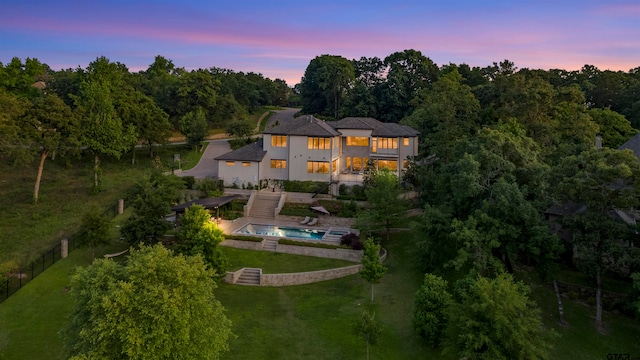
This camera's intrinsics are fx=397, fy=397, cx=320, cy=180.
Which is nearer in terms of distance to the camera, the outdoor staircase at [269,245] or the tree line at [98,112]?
the outdoor staircase at [269,245]

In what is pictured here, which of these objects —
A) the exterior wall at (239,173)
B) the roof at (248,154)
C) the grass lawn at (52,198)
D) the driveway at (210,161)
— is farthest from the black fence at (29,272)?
the driveway at (210,161)

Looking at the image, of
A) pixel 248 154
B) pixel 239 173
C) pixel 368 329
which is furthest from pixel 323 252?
pixel 248 154

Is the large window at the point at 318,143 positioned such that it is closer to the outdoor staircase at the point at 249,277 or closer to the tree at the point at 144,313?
the outdoor staircase at the point at 249,277

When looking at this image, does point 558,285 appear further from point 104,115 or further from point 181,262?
point 104,115

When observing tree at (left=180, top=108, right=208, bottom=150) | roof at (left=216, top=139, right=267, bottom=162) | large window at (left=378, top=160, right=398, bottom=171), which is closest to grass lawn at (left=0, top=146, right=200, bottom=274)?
tree at (left=180, top=108, right=208, bottom=150)

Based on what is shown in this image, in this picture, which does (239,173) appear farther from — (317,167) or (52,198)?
(52,198)

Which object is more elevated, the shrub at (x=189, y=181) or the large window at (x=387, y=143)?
the large window at (x=387, y=143)

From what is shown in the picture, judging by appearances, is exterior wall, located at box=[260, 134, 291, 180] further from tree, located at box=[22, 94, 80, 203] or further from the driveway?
tree, located at box=[22, 94, 80, 203]
